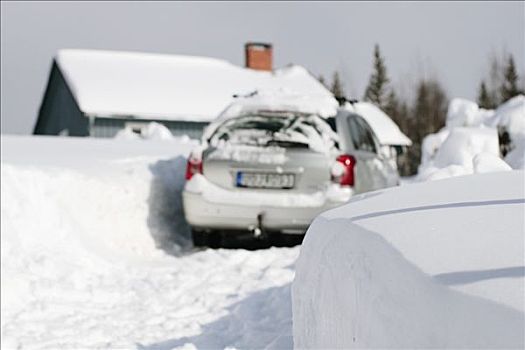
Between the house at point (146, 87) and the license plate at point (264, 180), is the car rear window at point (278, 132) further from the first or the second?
the house at point (146, 87)

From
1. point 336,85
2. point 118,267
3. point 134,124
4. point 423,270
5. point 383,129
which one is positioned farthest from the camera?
point 336,85

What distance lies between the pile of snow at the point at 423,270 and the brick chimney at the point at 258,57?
29.1 meters

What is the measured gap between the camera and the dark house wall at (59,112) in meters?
25.5

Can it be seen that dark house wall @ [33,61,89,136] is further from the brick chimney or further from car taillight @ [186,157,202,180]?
car taillight @ [186,157,202,180]

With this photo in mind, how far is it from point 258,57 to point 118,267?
26.1 metres

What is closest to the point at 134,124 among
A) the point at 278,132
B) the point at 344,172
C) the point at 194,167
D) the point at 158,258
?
the point at 158,258

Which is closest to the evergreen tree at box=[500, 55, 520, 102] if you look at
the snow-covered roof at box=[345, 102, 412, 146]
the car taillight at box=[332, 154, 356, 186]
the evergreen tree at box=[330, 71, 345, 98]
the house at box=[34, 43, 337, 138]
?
the evergreen tree at box=[330, 71, 345, 98]

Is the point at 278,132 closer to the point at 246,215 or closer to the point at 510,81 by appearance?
the point at 246,215

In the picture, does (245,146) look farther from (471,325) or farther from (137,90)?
(137,90)

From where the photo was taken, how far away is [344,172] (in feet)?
22.5

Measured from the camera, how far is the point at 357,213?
2.88 meters

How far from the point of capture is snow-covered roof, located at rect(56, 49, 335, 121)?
957 inches

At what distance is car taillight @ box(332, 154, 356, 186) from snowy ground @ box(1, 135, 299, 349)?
85 centimetres

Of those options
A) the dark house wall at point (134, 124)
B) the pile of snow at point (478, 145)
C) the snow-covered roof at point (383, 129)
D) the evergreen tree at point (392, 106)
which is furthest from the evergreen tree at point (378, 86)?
the pile of snow at point (478, 145)
